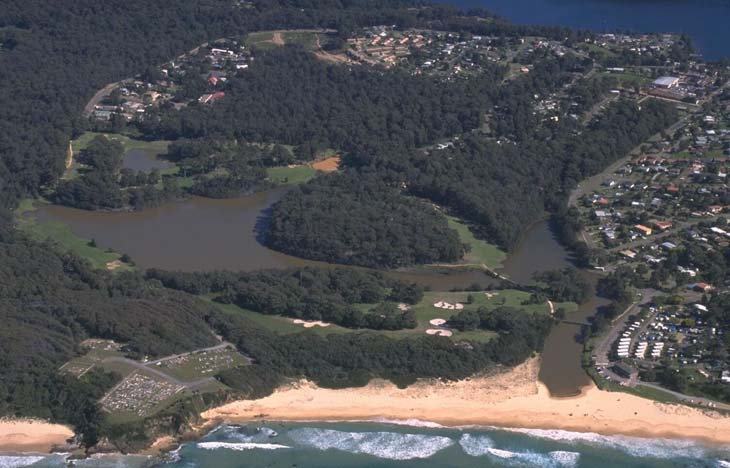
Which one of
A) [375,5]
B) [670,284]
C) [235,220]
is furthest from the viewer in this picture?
[375,5]

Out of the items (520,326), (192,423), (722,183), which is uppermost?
(722,183)

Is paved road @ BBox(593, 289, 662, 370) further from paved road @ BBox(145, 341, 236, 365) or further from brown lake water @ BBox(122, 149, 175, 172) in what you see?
brown lake water @ BBox(122, 149, 175, 172)

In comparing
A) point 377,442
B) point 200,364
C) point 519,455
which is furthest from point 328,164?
point 519,455

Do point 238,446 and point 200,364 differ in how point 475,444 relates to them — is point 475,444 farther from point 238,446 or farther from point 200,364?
point 200,364

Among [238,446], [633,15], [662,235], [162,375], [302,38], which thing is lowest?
[238,446]

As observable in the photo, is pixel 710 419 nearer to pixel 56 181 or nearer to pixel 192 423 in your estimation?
pixel 192 423

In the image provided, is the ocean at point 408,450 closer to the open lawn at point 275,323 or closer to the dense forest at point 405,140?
the open lawn at point 275,323

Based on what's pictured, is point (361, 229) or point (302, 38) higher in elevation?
point (302, 38)

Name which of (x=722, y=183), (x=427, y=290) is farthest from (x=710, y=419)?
(x=722, y=183)
